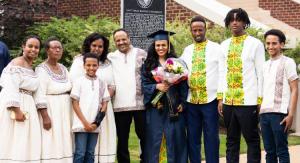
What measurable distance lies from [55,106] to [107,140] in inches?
32.1

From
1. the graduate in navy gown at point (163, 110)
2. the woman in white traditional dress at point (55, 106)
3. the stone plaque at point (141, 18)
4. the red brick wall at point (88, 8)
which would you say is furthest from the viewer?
the red brick wall at point (88, 8)

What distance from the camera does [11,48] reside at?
14734mm

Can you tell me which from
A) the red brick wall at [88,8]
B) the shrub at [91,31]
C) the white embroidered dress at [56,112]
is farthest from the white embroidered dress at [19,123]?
the red brick wall at [88,8]

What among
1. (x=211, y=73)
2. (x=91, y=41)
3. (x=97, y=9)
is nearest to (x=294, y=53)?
(x=97, y=9)

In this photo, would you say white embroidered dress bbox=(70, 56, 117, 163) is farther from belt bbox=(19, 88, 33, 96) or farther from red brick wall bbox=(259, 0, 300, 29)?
red brick wall bbox=(259, 0, 300, 29)

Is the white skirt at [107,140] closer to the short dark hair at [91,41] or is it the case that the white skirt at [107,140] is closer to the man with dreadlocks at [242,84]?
the short dark hair at [91,41]

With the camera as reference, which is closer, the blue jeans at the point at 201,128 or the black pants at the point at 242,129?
the black pants at the point at 242,129

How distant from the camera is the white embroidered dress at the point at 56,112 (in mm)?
7281

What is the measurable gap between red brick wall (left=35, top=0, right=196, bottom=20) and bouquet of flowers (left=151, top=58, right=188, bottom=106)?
23.7 feet

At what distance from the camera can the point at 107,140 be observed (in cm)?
773

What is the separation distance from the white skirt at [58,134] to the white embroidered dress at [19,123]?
0.12 meters

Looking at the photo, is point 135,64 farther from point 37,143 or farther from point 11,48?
point 11,48

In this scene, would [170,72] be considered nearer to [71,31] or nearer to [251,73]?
[251,73]

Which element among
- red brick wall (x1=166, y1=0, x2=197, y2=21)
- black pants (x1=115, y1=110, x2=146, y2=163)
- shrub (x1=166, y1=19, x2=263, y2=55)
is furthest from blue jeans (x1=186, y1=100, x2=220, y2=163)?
red brick wall (x1=166, y1=0, x2=197, y2=21)
